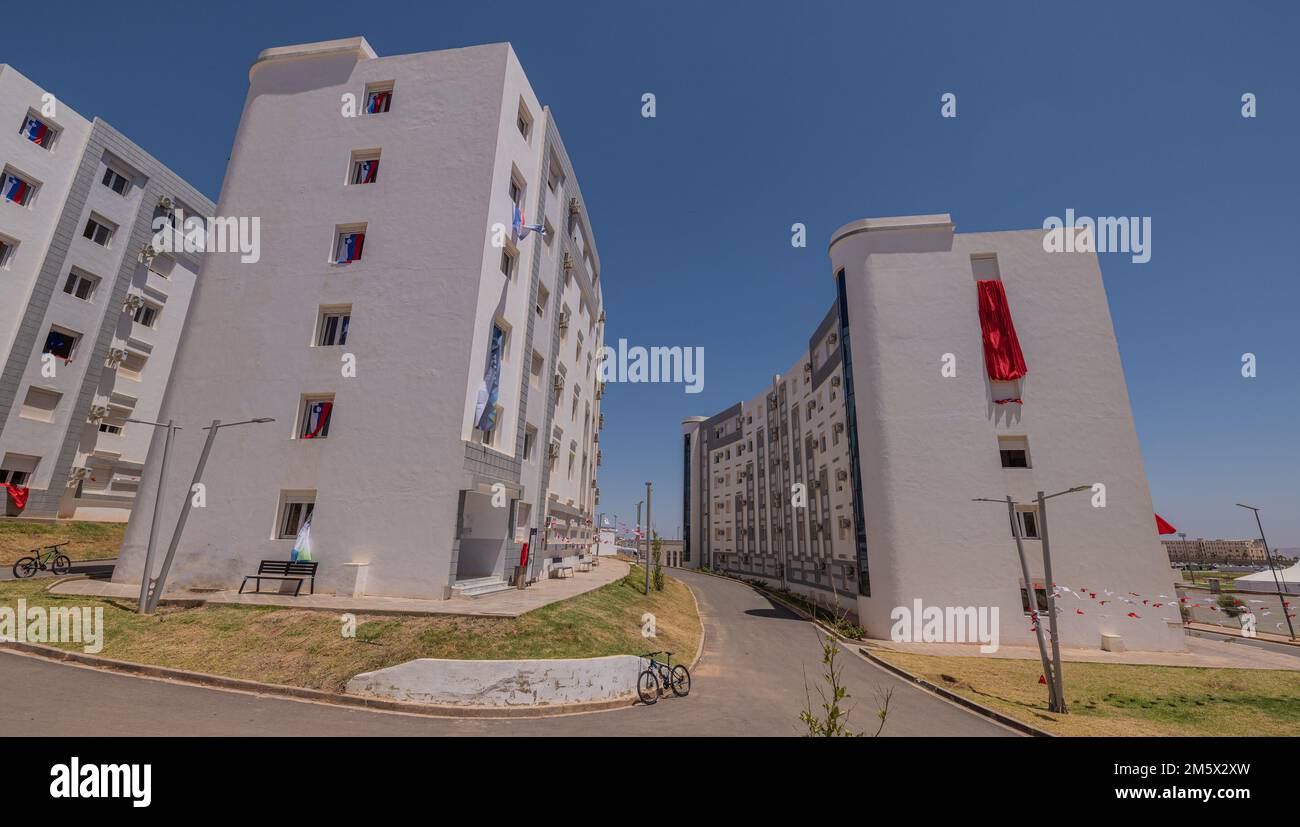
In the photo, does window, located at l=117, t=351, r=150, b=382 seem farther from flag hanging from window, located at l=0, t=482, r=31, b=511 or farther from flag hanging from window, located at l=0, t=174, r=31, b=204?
flag hanging from window, located at l=0, t=174, r=31, b=204

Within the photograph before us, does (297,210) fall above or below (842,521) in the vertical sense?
above

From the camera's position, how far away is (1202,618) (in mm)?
49344

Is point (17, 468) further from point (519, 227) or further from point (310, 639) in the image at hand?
point (519, 227)

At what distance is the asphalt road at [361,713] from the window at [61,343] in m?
34.5

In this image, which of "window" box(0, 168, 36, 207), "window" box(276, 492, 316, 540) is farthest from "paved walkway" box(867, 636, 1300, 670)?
"window" box(0, 168, 36, 207)

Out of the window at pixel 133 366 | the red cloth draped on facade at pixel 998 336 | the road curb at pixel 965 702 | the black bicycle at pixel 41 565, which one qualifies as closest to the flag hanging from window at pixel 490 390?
the black bicycle at pixel 41 565

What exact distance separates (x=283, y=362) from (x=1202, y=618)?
251ft

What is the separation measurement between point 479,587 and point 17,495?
112 feet

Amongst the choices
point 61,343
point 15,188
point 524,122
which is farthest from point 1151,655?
point 15,188

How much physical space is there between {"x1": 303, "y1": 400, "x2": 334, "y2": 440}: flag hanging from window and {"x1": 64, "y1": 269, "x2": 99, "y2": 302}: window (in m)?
31.1

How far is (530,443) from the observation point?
29281mm
